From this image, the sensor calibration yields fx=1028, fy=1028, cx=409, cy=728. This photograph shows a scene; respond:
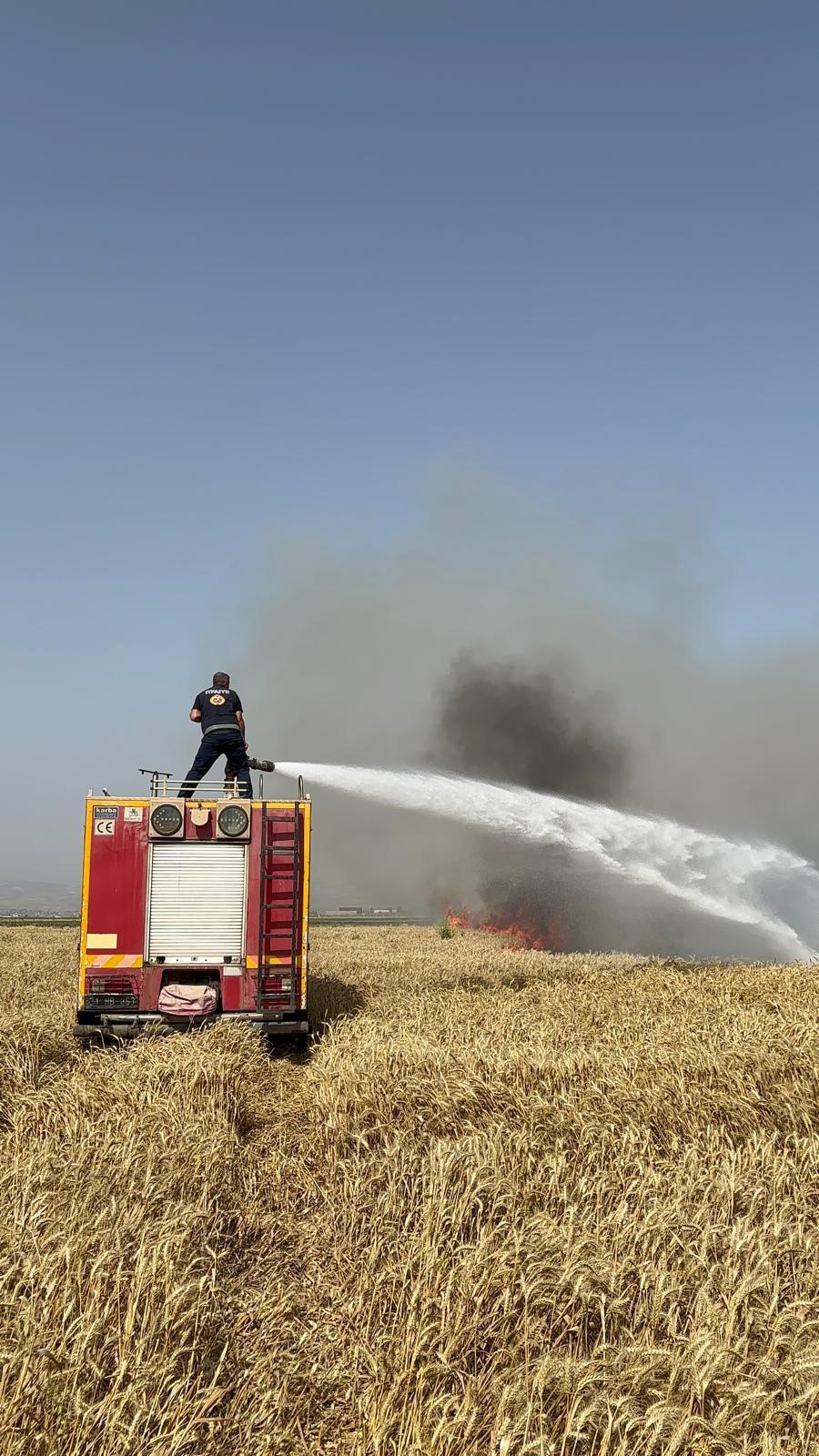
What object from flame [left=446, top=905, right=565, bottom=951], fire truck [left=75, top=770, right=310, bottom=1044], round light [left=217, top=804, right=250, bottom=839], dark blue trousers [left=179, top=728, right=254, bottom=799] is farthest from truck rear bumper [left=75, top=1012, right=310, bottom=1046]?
flame [left=446, top=905, right=565, bottom=951]

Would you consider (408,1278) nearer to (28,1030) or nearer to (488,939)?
(28,1030)

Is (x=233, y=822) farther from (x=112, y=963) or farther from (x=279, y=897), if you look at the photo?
(x=112, y=963)

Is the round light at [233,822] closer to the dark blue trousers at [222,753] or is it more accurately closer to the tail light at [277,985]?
the dark blue trousers at [222,753]

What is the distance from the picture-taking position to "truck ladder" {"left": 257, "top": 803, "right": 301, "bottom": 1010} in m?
12.7

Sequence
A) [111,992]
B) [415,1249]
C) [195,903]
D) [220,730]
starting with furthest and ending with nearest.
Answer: [220,730], [195,903], [111,992], [415,1249]

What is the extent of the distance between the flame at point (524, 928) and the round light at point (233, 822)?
31961mm

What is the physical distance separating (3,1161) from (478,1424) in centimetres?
422

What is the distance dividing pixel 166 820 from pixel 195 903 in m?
1.09

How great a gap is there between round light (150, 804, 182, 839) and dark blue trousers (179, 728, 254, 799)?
1026mm

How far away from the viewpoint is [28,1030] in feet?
39.1

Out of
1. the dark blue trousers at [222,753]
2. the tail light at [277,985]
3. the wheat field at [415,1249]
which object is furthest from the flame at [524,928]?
the wheat field at [415,1249]

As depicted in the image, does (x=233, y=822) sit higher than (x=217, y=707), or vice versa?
(x=217, y=707)

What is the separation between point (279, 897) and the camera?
1282 centimetres

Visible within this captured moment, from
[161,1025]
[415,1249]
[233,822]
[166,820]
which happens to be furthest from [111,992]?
[415,1249]
